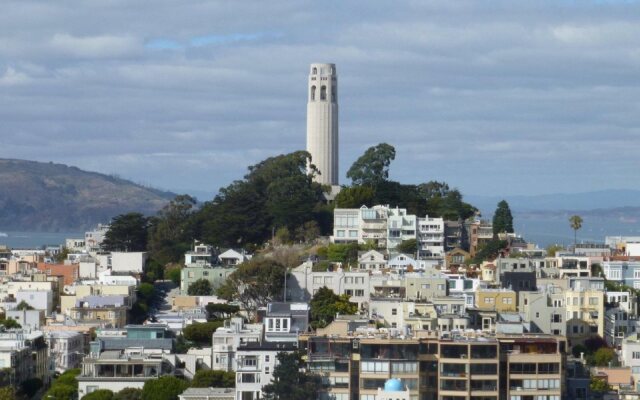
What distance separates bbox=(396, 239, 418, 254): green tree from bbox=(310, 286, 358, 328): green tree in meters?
13.7

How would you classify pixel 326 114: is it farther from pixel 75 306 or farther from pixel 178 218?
pixel 75 306

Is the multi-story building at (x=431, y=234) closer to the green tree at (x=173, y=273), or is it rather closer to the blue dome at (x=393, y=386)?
the green tree at (x=173, y=273)

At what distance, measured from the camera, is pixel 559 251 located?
83812 mm

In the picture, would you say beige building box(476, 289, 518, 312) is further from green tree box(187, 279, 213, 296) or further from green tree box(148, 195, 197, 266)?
green tree box(148, 195, 197, 266)

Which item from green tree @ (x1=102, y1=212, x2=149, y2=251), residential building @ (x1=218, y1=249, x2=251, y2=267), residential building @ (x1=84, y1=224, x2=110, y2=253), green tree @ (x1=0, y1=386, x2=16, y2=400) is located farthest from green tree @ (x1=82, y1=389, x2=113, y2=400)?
residential building @ (x1=84, y1=224, x2=110, y2=253)

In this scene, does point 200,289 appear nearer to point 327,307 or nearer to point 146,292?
point 146,292

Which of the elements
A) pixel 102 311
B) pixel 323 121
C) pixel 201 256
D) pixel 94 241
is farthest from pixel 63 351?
pixel 94 241

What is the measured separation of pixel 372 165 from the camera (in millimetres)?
90438

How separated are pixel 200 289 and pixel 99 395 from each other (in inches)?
868

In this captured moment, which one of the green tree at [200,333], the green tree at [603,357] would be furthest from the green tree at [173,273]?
the green tree at [603,357]

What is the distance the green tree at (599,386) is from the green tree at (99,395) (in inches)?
543

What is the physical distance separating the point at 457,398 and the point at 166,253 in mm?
36522

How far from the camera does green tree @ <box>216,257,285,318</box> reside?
2702 inches

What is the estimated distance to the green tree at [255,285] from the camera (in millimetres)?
68625
